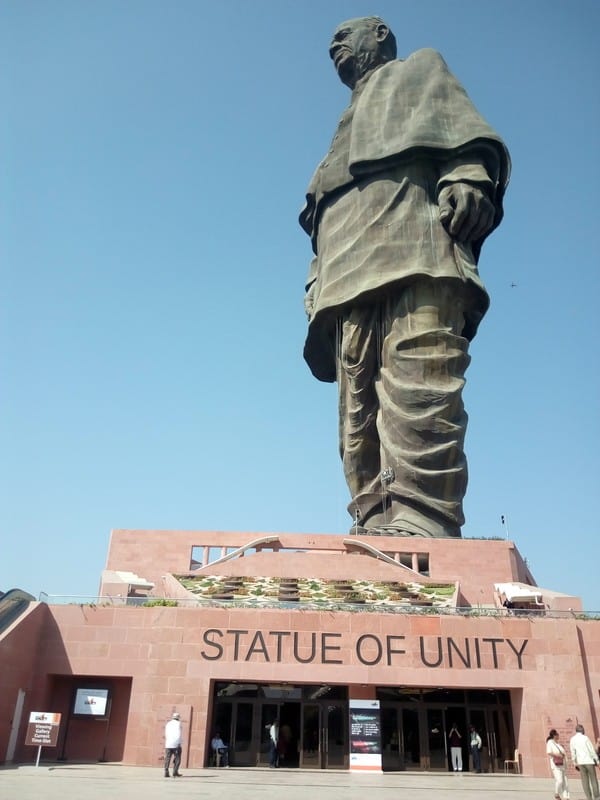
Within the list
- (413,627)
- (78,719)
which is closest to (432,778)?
(413,627)

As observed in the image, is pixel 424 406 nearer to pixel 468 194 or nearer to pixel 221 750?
pixel 468 194

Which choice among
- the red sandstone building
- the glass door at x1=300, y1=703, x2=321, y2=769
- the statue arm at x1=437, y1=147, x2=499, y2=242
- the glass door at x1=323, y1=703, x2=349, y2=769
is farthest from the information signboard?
the statue arm at x1=437, y1=147, x2=499, y2=242

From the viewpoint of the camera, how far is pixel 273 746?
15.3m

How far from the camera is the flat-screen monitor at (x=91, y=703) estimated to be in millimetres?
15680

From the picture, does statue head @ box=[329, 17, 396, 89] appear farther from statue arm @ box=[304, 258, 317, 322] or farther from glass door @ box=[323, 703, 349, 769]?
glass door @ box=[323, 703, 349, 769]

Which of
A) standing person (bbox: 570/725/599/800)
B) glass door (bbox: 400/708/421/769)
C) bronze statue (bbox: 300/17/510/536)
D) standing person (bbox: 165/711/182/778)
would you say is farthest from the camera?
bronze statue (bbox: 300/17/510/536)

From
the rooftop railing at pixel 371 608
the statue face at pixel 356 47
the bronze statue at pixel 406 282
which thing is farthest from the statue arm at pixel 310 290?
the rooftop railing at pixel 371 608

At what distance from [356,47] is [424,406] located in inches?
754

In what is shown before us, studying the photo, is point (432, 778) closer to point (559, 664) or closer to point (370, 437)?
point (559, 664)

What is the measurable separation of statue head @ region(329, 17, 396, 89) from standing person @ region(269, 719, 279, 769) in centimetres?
→ 3108

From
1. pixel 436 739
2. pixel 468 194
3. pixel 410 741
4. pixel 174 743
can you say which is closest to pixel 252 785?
pixel 174 743

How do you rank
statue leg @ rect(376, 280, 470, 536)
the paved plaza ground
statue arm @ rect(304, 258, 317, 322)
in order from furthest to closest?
statue arm @ rect(304, 258, 317, 322) < statue leg @ rect(376, 280, 470, 536) < the paved plaza ground

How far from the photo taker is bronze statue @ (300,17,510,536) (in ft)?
94.1

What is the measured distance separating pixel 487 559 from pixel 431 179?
654 inches
